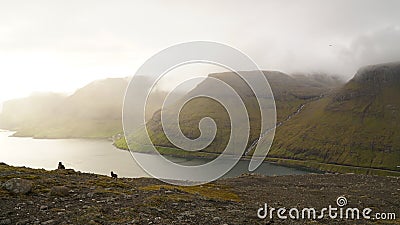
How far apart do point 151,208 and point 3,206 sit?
7.81m

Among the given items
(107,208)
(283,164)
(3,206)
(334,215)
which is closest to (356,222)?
(334,215)

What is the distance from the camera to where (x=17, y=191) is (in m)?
20.8

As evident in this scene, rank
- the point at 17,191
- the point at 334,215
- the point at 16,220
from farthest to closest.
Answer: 1. the point at 334,215
2. the point at 17,191
3. the point at 16,220

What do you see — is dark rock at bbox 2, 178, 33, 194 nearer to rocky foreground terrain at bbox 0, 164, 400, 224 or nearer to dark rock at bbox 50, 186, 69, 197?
rocky foreground terrain at bbox 0, 164, 400, 224

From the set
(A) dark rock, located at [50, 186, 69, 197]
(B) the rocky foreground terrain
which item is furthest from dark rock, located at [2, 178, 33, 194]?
(A) dark rock, located at [50, 186, 69, 197]

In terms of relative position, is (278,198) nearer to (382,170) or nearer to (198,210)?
(198,210)
